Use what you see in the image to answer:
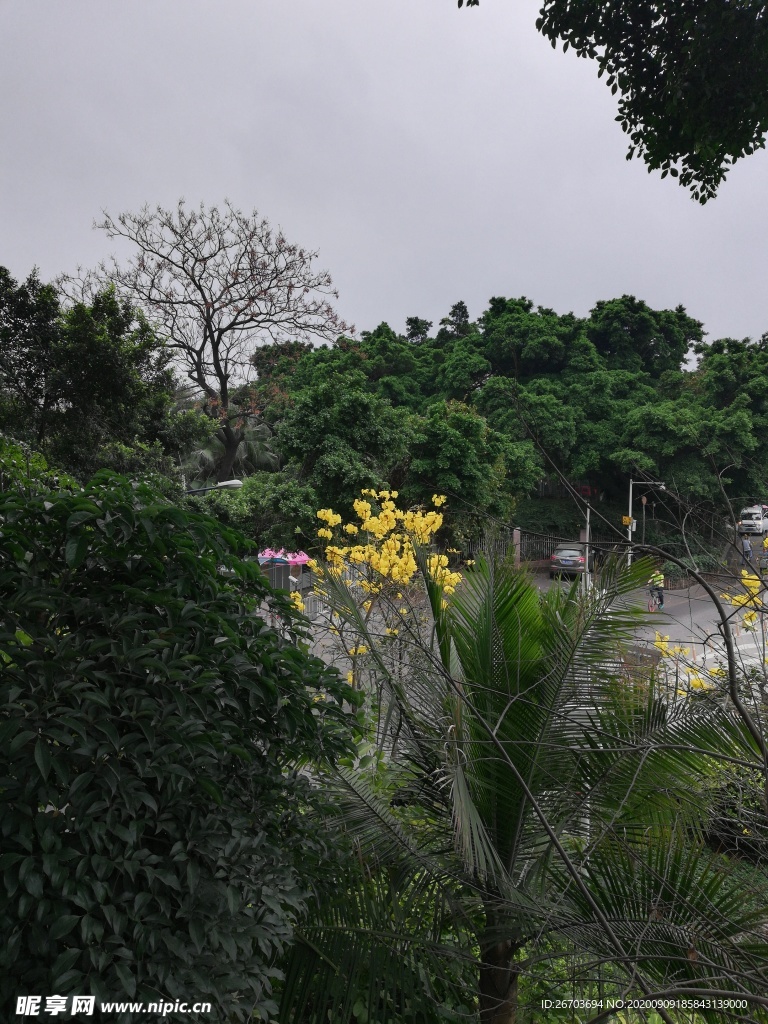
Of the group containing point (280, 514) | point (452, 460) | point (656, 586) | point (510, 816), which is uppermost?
point (452, 460)

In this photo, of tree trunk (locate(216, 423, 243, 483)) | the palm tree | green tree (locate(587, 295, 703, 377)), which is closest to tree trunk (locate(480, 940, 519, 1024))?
the palm tree

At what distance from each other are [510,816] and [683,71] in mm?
4232

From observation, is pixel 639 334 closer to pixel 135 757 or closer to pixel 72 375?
pixel 72 375

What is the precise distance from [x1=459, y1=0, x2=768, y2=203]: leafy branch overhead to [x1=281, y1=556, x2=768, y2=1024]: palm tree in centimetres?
339

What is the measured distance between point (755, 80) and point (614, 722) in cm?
399

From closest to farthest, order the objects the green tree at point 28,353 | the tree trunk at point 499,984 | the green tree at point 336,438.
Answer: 1. the tree trunk at point 499,984
2. the green tree at point 28,353
3. the green tree at point 336,438

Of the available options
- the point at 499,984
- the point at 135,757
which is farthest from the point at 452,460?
the point at 135,757

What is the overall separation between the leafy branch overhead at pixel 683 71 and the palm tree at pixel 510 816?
3.39 meters

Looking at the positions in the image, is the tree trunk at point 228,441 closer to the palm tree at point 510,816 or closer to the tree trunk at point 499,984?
the palm tree at point 510,816

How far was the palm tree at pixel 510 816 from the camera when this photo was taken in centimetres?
212

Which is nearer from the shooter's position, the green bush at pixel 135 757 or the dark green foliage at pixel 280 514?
the green bush at pixel 135 757

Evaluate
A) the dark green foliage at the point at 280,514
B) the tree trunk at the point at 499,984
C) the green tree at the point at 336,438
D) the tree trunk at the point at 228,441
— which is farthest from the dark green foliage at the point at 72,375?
the tree trunk at the point at 499,984

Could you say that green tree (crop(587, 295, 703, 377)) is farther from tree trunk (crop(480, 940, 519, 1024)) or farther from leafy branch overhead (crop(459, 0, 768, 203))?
tree trunk (crop(480, 940, 519, 1024))

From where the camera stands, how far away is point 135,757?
5.15 feet
